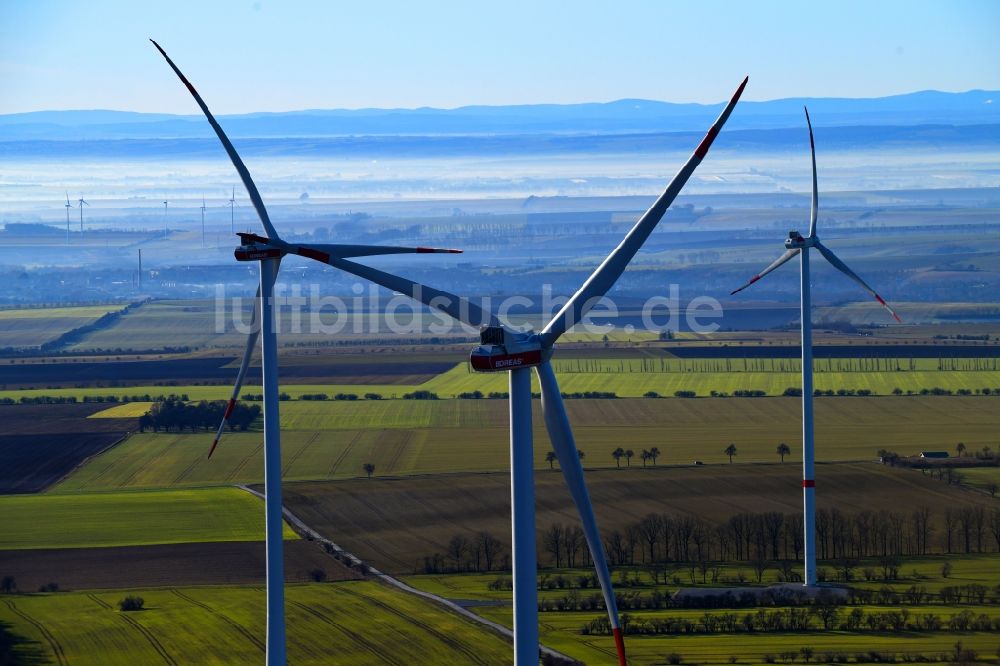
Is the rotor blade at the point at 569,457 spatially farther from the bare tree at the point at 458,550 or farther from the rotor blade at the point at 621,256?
the bare tree at the point at 458,550

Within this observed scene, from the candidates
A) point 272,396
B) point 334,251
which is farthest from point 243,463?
point 334,251

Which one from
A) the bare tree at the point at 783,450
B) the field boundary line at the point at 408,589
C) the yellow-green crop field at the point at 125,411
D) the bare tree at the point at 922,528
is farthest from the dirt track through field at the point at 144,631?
the yellow-green crop field at the point at 125,411

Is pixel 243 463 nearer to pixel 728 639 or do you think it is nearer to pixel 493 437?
pixel 493 437

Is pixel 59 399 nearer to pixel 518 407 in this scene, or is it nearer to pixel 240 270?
pixel 518 407

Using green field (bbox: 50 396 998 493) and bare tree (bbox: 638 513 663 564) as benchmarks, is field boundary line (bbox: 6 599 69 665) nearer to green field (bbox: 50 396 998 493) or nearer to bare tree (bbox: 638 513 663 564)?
bare tree (bbox: 638 513 663 564)

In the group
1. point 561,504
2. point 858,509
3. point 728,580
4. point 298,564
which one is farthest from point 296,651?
point 858,509

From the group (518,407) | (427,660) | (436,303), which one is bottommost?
(427,660)
